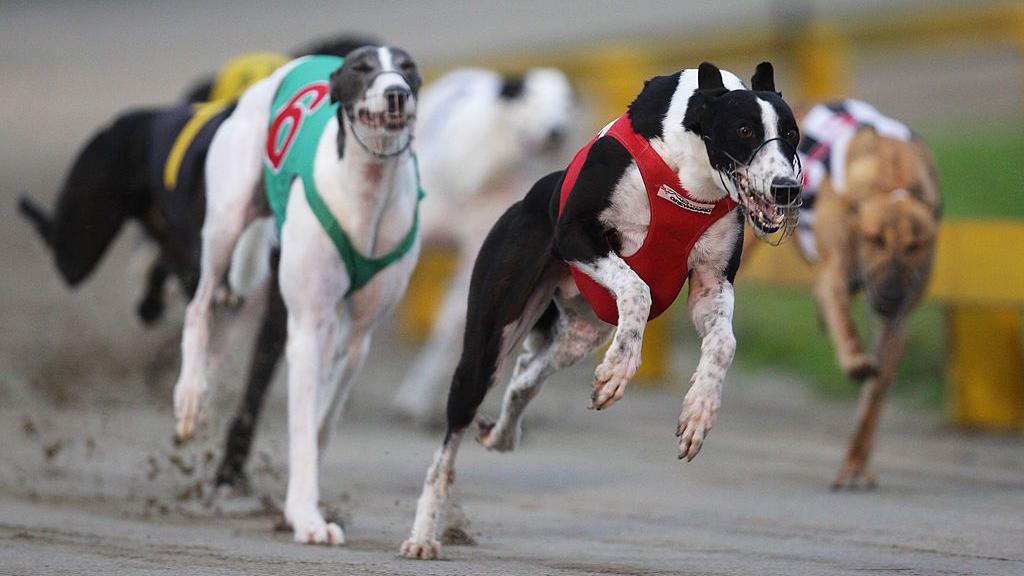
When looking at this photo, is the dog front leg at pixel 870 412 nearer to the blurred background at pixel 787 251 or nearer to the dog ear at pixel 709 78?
the blurred background at pixel 787 251

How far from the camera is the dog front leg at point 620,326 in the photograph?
159 inches

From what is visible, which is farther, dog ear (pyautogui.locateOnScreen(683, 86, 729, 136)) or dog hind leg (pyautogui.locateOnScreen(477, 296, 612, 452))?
dog hind leg (pyautogui.locateOnScreen(477, 296, 612, 452))

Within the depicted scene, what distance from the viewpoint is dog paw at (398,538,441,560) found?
4648mm

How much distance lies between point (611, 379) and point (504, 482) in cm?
227

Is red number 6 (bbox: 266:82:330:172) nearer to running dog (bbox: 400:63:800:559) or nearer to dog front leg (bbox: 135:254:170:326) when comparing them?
running dog (bbox: 400:63:800:559)

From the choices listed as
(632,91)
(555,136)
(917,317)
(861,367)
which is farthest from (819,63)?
(861,367)

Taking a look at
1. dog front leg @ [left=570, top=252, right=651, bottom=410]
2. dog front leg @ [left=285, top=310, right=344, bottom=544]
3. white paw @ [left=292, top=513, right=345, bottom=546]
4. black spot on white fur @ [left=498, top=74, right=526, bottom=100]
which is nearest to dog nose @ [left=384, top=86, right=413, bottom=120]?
dog front leg @ [left=285, top=310, right=344, bottom=544]

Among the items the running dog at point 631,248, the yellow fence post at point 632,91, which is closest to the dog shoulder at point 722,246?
the running dog at point 631,248

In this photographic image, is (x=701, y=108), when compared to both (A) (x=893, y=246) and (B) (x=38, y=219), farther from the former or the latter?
(B) (x=38, y=219)

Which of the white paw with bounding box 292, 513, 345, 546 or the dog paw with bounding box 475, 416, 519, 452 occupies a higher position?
the dog paw with bounding box 475, 416, 519, 452

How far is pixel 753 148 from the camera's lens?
13.3 feet

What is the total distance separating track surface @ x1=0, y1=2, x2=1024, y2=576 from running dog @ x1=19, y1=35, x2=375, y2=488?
0.38m

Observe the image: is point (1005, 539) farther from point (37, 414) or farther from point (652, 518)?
point (37, 414)

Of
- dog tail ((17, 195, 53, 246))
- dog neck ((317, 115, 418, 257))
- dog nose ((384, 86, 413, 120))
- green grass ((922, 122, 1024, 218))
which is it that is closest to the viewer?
dog nose ((384, 86, 413, 120))
